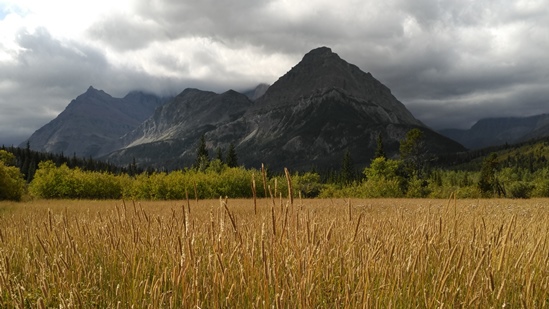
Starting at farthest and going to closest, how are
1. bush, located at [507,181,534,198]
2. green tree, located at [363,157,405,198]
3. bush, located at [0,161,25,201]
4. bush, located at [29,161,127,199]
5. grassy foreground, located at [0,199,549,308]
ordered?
green tree, located at [363,157,405,198]
bush, located at [507,181,534,198]
bush, located at [29,161,127,199]
bush, located at [0,161,25,201]
grassy foreground, located at [0,199,549,308]

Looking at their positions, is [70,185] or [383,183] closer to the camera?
[70,185]

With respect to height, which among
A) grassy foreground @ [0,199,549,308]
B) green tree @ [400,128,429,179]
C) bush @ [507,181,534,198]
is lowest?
bush @ [507,181,534,198]

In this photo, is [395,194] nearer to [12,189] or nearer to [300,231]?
[12,189]

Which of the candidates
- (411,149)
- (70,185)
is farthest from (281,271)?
(411,149)

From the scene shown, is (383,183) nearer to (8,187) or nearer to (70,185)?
(70,185)

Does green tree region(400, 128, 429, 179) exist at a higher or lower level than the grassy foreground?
higher

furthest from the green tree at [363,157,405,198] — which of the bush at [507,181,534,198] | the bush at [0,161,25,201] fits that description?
the bush at [0,161,25,201]

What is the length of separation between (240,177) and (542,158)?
196m

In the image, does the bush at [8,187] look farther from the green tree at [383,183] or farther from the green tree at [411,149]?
the green tree at [411,149]

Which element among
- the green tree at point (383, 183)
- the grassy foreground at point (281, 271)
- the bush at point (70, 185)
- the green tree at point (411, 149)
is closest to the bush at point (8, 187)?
the bush at point (70, 185)

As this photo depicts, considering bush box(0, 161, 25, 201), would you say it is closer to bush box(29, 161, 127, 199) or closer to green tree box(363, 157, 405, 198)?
bush box(29, 161, 127, 199)

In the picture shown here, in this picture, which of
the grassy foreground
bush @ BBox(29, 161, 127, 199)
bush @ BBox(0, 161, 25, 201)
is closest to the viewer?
the grassy foreground

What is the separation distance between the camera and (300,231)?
2.95 meters

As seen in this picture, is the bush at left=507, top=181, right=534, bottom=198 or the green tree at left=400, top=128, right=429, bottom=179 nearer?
the bush at left=507, top=181, right=534, bottom=198
